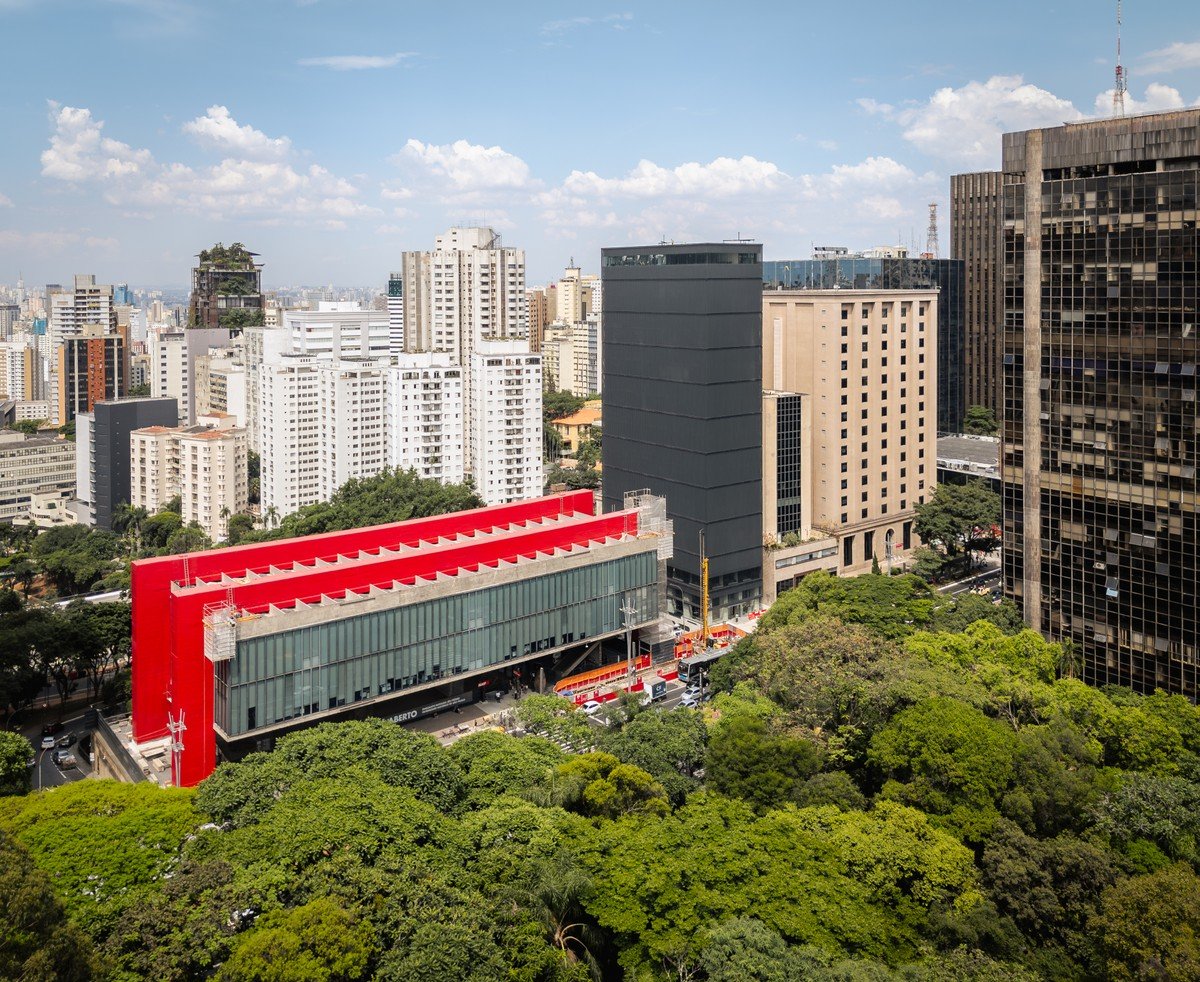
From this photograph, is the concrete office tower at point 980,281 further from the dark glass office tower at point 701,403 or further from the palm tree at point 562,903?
the palm tree at point 562,903

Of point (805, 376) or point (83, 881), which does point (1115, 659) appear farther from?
point (83, 881)

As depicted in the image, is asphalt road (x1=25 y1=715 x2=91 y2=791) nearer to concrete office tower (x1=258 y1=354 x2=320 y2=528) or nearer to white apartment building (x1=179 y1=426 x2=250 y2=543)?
white apartment building (x1=179 y1=426 x2=250 y2=543)

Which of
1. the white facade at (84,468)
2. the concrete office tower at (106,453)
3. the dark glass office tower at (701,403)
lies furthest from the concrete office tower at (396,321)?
the dark glass office tower at (701,403)

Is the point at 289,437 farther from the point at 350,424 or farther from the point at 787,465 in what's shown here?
the point at 787,465

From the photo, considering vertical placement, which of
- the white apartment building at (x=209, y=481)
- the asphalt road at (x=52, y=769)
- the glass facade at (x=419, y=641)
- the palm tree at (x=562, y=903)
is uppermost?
the white apartment building at (x=209, y=481)

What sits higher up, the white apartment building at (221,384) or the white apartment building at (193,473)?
the white apartment building at (221,384)

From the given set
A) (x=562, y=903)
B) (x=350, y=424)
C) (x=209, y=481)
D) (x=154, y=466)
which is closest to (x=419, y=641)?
(x=562, y=903)
